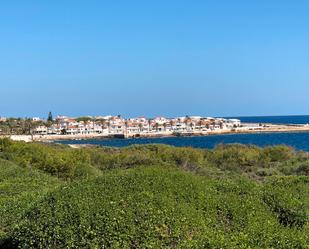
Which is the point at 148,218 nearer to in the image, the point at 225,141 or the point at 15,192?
the point at 15,192

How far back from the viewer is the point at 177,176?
9594 mm

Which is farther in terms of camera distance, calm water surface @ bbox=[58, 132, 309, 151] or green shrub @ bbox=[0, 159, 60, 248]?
calm water surface @ bbox=[58, 132, 309, 151]

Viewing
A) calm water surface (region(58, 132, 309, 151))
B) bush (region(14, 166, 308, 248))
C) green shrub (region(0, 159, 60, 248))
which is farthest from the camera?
calm water surface (region(58, 132, 309, 151))

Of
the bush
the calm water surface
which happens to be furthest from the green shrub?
the calm water surface

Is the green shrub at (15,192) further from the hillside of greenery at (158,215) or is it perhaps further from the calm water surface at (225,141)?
the calm water surface at (225,141)

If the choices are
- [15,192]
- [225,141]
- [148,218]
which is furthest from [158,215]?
[225,141]

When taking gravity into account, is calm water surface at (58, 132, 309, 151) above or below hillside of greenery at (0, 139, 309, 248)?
below

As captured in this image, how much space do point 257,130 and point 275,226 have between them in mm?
146444

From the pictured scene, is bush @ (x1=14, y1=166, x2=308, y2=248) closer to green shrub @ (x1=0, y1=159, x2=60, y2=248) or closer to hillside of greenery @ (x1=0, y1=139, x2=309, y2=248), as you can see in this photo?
hillside of greenery @ (x1=0, y1=139, x2=309, y2=248)

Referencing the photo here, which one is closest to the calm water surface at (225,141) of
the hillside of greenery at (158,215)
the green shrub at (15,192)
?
the green shrub at (15,192)

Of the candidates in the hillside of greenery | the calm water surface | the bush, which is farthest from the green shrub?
the calm water surface

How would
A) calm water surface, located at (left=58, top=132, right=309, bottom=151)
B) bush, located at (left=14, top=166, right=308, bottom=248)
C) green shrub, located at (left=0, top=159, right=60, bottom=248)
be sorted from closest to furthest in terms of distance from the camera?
bush, located at (left=14, top=166, right=308, bottom=248) → green shrub, located at (left=0, top=159, right=60, bottom=248) → calm water surface, located at (left=58, top=132, right=309, bottom=151)

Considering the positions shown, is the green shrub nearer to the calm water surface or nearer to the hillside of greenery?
the hillside of greenery

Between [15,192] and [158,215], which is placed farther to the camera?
[15,192]
